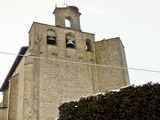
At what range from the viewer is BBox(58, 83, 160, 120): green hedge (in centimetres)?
742

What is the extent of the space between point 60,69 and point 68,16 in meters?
5.03

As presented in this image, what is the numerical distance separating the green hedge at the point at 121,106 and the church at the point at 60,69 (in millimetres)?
9452

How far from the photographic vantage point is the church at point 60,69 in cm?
1840

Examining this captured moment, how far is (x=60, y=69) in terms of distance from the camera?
19.8m

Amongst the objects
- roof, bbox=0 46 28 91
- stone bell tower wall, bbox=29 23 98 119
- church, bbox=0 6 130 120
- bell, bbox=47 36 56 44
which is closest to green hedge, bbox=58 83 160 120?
church, bbox=0 6 130 120

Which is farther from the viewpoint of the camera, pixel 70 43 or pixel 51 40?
pixel 70 43

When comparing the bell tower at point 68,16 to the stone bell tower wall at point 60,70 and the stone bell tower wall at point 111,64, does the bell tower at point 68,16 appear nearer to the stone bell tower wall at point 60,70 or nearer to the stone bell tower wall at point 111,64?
the stone bell tower wall at point 60,70

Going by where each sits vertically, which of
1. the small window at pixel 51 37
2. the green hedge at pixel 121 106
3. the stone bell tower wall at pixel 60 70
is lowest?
the green hedge at pixel 121 106

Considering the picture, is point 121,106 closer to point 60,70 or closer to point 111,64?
point 60,70

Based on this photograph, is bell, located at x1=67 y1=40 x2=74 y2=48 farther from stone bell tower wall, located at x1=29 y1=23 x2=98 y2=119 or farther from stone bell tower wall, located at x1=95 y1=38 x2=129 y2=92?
stone bell tower wall, located at x1=95 y1=38 x2=129 y2=92

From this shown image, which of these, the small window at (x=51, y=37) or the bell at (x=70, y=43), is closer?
the small window at (x=51, y=37)

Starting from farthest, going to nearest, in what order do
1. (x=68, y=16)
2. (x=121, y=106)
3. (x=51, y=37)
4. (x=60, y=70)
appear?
1. (x=68, y=16)
2. (x=51, y=37)
3. (x=60, y=70)
4. (x=121, y=106)

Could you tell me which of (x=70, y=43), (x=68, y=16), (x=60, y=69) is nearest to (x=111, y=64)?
(x=70, y=43)

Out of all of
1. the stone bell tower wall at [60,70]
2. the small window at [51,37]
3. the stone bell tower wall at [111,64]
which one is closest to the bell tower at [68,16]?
the stone bell tower wall at [60,70]
